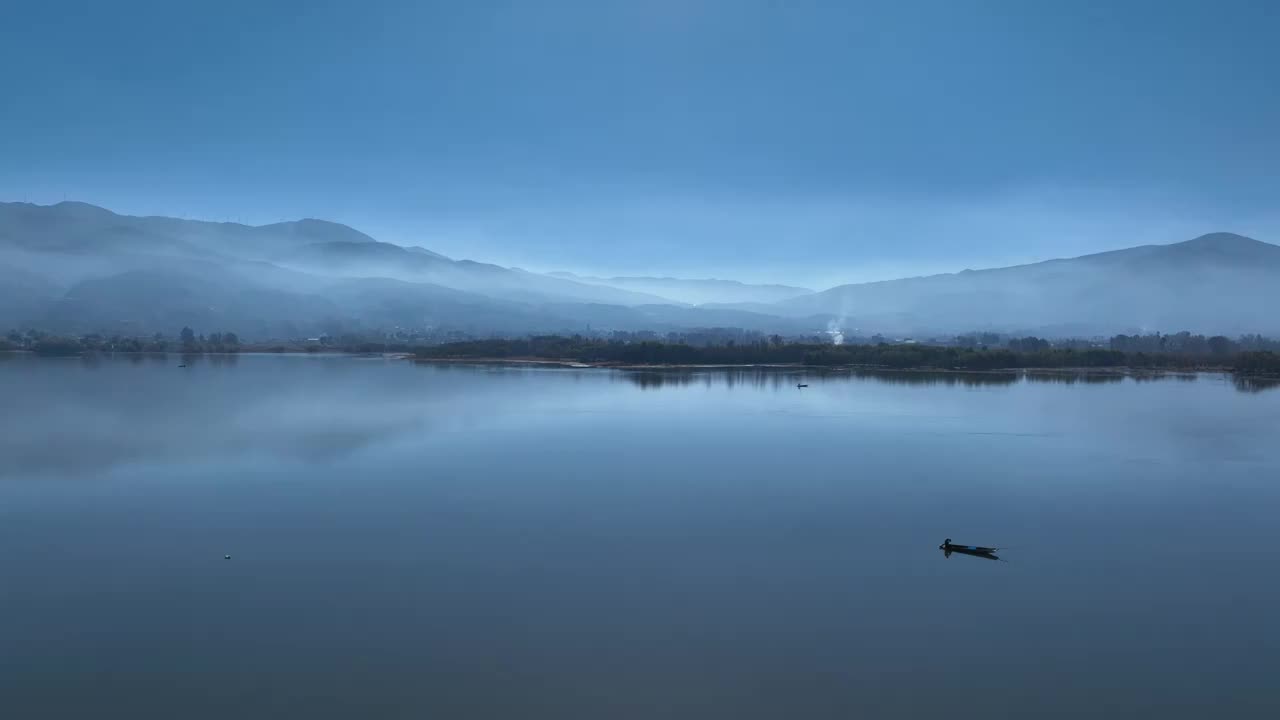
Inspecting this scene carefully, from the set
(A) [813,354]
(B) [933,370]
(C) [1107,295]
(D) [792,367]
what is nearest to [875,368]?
(B) [933,370]

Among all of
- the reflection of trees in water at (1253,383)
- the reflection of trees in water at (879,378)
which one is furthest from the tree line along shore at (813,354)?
the reflection of trees in water at (1253,383)

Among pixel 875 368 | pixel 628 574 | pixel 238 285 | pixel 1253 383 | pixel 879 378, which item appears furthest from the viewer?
pixel 238 285

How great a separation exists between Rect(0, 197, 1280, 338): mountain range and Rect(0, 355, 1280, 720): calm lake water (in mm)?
76549

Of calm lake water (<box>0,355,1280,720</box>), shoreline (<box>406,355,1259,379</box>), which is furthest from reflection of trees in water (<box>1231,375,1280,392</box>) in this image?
calm lake water (<box>0,355,1280,720</box>)

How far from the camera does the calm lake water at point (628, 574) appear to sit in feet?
18.8

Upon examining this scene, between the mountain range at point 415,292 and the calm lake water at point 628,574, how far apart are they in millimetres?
76549

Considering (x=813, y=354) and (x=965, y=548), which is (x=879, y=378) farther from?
(x=965, y=548)

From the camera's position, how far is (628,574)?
797 cm

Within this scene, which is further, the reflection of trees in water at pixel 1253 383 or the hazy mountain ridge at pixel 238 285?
the hazy mountain ridge at pixel 238 285

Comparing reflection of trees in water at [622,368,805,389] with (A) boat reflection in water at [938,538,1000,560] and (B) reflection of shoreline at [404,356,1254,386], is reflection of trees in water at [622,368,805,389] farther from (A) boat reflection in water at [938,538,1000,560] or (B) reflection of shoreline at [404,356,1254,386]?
(A) boat reflection in water at [938,538,1000,560]

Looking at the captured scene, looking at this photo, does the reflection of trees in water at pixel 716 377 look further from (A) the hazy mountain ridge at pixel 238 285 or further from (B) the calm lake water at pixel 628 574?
(A) the hazy mountain ridge at pixel 238 285

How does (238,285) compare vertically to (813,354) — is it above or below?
above

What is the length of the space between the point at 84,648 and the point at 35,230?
153 meters

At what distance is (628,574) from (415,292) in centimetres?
13979
